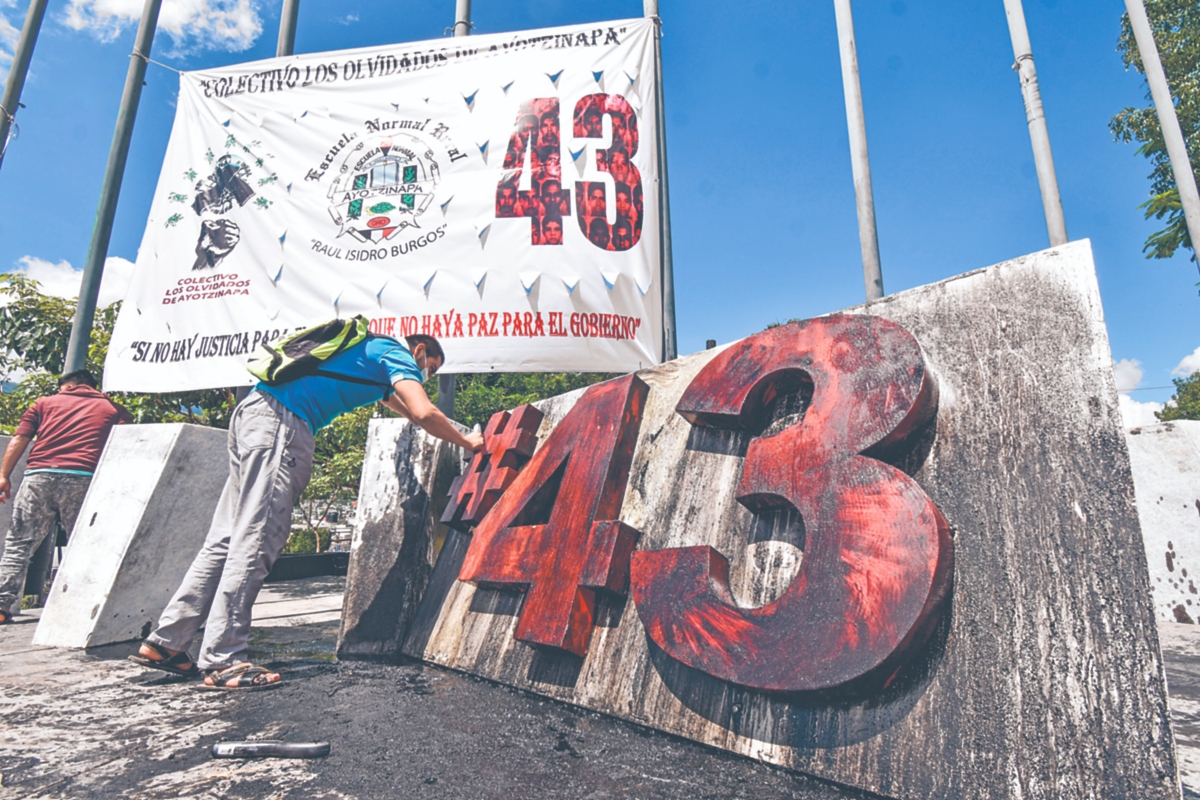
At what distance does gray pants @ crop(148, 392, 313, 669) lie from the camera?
2.59 meters

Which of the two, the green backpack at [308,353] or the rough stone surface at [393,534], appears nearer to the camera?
the green backpack at [308,353]

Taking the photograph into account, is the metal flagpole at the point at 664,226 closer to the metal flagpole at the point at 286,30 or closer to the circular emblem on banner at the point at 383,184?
the circular emblem on banner at the point at 383,184

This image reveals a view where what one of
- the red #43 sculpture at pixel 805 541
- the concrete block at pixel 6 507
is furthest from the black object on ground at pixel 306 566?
the red #43 sculpture at pixel 805 541

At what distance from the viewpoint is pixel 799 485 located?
1761 millimetres

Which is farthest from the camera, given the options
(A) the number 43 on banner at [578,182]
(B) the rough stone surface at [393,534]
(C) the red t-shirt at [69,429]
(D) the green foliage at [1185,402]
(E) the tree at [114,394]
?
(D) the green foliage at [1185,402]

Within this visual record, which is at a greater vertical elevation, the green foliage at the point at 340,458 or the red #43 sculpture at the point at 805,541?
the green foliage at the point at 340,458

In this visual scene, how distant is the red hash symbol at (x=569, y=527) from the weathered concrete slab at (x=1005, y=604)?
241 millimetres

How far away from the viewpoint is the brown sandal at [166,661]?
2.59 m

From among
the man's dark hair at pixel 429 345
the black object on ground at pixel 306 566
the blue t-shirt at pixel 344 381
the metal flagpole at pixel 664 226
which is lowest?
the black object on ground at pixel 306 566

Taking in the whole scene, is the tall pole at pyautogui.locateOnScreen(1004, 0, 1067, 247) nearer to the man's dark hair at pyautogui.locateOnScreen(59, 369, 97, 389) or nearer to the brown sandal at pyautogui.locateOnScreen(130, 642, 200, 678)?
the brown sandal at pyautogui.locateOnScreen(130, 642, 200, 678)

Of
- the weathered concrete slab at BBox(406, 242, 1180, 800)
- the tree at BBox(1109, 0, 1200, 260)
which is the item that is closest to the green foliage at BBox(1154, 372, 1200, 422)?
the tree at BBox(1109, 0, 1200, 260)

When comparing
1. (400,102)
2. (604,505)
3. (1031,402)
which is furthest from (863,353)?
(400,102)

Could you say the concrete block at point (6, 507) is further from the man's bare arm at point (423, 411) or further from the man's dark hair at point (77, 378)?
the man's bare arm at point (423, 411)

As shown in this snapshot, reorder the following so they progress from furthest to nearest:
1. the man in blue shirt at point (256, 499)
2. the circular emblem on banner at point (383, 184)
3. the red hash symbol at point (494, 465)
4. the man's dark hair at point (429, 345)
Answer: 1. the circular emblem on banner at point (383, 184)
2. the man's dark hair at point (429, 345)
3. the red hash symbol at point (494, 465)
4. the man in blue shirt at point (256, 499)
